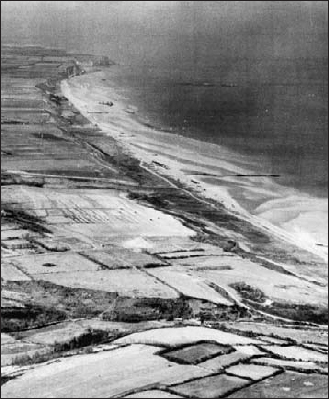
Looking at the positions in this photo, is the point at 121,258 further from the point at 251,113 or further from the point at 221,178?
the point at 251,113

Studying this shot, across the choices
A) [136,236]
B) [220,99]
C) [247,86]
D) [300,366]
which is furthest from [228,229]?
[247,86]

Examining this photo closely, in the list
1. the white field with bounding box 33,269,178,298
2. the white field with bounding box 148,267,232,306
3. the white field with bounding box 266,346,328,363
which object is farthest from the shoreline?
the white field with bounding box 266,346,328,363

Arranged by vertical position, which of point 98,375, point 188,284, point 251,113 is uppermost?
point 251,113

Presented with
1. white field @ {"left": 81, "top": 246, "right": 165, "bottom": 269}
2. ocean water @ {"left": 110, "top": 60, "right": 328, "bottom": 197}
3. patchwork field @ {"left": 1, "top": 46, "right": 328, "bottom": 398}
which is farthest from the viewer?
ocean water @ {"left": 110, "top": 60, "right": 328, "bottom": 197}

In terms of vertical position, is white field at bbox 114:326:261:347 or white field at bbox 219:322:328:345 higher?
white field at bbox 114:326:261:347

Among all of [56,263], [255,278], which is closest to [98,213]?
[56,263]

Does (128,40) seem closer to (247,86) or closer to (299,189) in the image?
(247,86)

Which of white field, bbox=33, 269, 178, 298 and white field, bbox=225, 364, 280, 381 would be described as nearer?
white field, bbox=225, 364, 280, 381

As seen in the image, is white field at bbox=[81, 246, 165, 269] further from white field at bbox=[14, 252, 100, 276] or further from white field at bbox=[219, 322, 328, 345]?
white field at bbox=[219, 322, 328, 345]
